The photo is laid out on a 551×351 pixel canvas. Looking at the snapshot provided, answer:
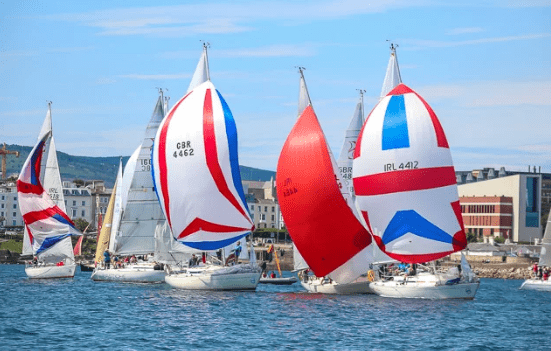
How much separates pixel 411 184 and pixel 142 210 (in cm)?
1896

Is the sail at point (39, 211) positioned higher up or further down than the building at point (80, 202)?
further down

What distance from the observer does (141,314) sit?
134 feet

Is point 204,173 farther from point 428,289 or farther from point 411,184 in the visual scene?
point 428,289

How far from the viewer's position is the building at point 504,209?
13525 cm

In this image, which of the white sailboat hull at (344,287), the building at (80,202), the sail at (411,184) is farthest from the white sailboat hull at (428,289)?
the building at (80,202)

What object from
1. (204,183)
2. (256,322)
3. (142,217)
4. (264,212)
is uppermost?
(264,212)

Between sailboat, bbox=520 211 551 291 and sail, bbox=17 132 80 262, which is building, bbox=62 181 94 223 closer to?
sail, bbox=17 132 80 262

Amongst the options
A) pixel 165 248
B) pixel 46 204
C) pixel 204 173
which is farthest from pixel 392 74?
pixel 46 204

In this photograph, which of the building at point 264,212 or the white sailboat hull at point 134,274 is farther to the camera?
the building at point 264,212

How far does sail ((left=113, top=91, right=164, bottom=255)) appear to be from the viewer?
58531mm

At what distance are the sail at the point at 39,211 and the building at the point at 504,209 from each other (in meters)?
80.1

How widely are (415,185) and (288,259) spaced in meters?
73.1

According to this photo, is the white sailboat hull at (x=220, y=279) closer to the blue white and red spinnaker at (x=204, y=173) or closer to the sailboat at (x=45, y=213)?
the blue white and red spinnaker at (x=204, y=173)

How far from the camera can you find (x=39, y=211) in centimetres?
6106
